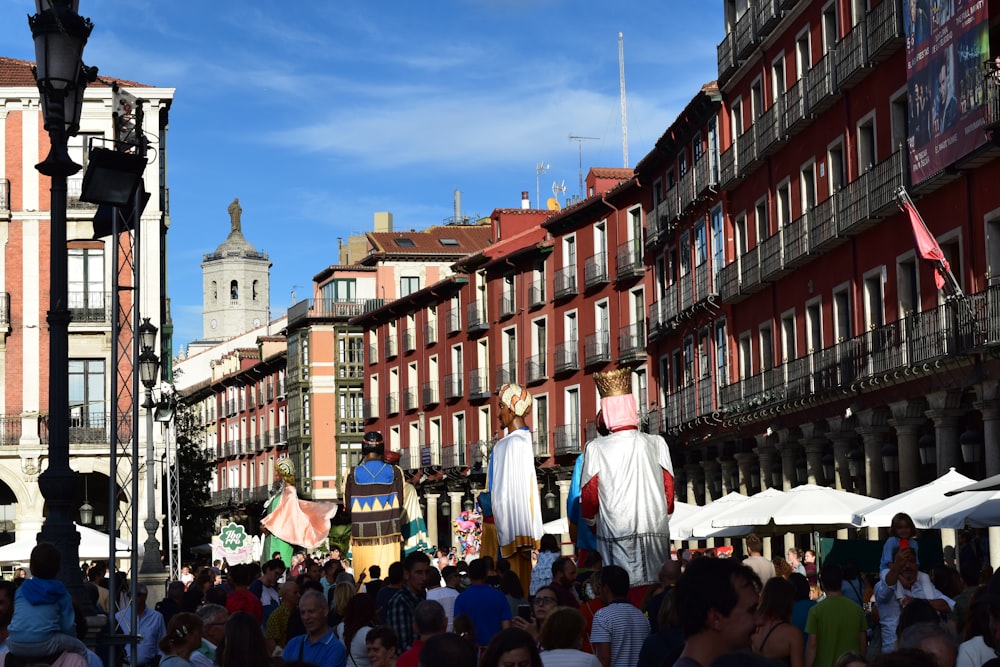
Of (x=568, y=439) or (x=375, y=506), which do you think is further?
(x=568, y=439)

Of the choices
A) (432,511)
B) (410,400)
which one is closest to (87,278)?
(432,511)

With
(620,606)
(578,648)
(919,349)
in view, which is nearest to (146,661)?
(620,606)

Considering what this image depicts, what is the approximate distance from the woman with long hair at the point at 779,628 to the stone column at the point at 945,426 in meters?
20.7

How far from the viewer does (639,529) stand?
13.6 meters

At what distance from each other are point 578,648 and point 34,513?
38.3 metres

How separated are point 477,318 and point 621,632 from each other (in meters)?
56.4

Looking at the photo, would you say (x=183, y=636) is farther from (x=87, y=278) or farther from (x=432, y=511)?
(x=432, y=511)

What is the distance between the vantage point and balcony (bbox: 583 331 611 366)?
2192 inches

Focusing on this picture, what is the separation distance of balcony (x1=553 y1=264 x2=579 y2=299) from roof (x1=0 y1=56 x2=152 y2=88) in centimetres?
1689

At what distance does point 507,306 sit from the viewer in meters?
64.2

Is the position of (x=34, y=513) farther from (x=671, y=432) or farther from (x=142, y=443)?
(x=671, y=432)

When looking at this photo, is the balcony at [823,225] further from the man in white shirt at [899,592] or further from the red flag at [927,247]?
the man in white shirt at [899,592]

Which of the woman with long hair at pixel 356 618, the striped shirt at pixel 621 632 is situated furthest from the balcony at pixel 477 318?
the striped shirt at pixel 621 632

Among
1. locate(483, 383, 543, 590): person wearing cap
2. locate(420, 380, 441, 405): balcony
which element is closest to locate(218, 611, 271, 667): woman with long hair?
locate(483, 383, 543, 590): person wearing cap
